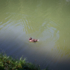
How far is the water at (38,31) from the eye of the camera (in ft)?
15.4

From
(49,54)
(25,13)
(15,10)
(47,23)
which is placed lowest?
(49,54)

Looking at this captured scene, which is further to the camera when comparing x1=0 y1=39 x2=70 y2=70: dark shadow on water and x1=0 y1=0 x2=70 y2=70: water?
x1=0 y1=0 x2=70 y2=70: water

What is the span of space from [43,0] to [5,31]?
5.89m

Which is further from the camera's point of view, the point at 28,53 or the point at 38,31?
the point at 38,31

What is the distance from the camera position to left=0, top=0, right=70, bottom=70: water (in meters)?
4.70

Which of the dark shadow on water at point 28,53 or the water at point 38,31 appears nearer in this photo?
the dark shadow on water at point 28,53

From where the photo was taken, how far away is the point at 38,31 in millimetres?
6289

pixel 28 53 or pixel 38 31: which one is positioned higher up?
pixel 38 31

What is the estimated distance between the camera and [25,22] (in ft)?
23.9

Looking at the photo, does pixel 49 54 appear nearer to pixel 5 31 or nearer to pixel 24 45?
pixel 24 45

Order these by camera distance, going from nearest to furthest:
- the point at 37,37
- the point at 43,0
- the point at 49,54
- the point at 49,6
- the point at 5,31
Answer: the point at 49,54 → the point at 37,37 → the point at 5,31 → the point at 49,6 → the point at 43,0

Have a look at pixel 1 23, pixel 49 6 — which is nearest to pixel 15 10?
pixel 1 23

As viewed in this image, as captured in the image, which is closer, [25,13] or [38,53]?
[38,53]

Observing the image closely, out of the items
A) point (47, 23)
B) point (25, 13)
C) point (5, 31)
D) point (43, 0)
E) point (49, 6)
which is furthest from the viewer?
point (43, 0)
